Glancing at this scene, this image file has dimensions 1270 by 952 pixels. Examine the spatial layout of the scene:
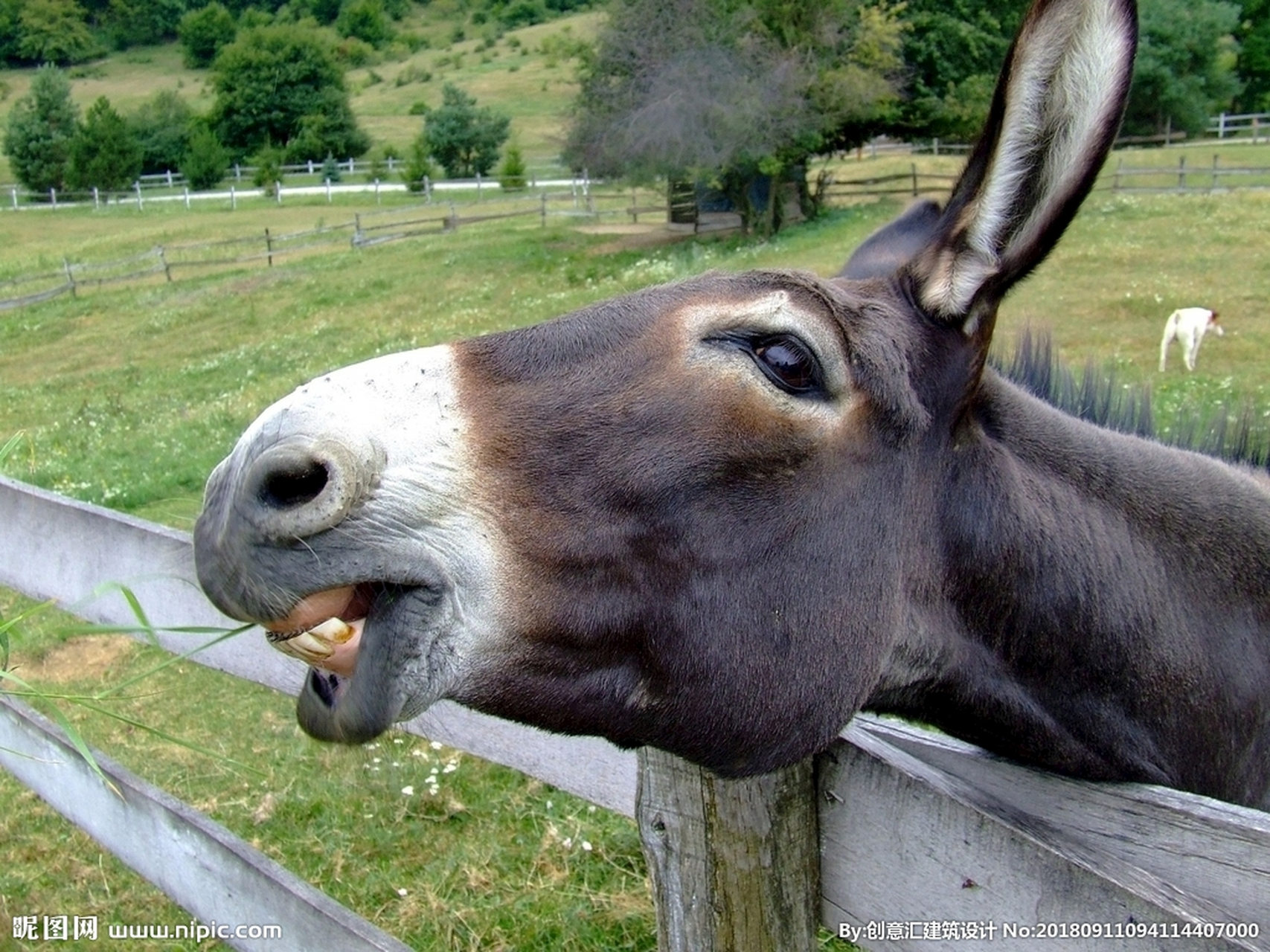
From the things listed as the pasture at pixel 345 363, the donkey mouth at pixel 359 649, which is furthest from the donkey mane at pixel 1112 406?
the donkey mouth at pixel 359 649

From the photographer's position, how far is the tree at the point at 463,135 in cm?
6400

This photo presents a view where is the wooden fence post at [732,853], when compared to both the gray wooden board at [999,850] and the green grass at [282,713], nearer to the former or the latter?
the gray wooden board at [999,850]

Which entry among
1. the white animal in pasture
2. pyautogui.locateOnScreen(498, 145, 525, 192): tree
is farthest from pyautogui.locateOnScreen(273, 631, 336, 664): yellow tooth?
pyautogui.locateOnScreen(498, 145, 525, 192): tree

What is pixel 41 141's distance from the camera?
208ft

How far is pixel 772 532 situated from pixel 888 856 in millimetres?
688

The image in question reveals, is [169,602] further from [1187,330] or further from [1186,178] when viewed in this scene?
[1186,178]

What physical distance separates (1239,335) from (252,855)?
13.5 meters

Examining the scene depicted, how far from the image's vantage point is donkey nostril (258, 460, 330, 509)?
5.96 feet

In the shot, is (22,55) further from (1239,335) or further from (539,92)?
(1239,335)

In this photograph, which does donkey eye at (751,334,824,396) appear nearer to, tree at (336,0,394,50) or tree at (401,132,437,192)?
tree at (401,132,437,192)

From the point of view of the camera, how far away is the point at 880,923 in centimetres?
221

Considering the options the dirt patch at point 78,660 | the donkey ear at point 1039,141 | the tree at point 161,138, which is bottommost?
the dirt patch at point 78,660

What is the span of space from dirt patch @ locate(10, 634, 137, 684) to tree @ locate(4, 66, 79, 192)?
2585 inches

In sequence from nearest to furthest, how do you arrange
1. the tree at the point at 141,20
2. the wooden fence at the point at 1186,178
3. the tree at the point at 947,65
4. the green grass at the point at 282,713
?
the green grass at the point at 282,713 → the wooden fence at the point at 1186,178 → the tree at the point at 947,65 → the tree at the point at 141,20
